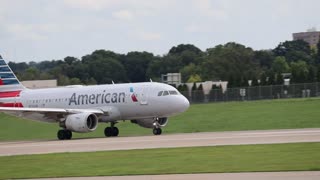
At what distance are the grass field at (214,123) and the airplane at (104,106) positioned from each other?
2.11 m

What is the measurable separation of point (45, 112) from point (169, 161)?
75.3 ft

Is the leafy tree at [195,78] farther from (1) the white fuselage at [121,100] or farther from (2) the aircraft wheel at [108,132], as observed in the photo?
(2) the aircraft wheel at [108,132]

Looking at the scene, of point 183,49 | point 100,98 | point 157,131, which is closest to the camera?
point 157,131

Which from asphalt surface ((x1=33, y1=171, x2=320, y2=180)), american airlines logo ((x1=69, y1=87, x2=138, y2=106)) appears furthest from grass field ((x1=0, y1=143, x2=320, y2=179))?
american airlines logo ((x1=69, y1=87, x2=138, y2=106))

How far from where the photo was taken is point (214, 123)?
53.1m

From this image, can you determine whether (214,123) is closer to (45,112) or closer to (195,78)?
(45,112)

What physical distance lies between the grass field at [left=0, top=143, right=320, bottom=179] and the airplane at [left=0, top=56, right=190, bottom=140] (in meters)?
15.9

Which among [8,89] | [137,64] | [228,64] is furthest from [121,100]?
[137,64]

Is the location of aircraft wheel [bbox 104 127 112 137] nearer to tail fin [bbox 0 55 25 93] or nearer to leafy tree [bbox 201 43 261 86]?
tail fin [bbox 0 55 25 93]

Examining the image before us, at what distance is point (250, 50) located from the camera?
164 metres

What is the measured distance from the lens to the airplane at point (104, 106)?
4412 cm

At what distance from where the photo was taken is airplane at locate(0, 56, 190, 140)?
4412 centimetres

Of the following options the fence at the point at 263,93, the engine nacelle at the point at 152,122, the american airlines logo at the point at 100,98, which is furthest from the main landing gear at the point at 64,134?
the fence at the point at 263,93

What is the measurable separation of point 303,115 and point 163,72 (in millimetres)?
105531
